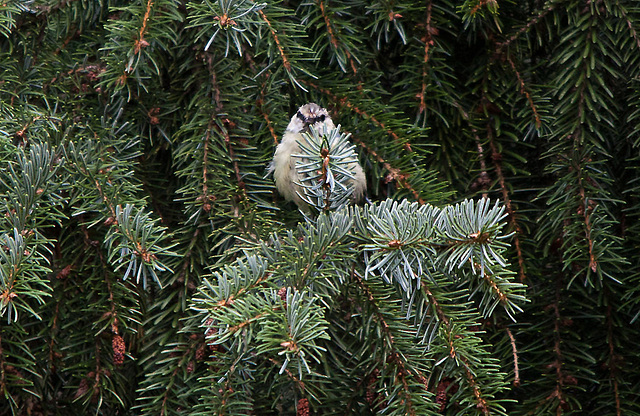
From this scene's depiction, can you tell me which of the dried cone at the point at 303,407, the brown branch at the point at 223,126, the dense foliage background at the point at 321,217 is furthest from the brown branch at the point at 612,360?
the brown branch at the point at 223,126

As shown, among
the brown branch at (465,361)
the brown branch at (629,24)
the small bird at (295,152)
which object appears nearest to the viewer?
the brown branch at (465,361)

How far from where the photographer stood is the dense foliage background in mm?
1257

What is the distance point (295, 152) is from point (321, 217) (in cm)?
75

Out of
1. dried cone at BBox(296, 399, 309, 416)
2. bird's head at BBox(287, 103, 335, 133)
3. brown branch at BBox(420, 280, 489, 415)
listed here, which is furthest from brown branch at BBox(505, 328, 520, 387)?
bird's head at BBox(287, 103, 335, 133)

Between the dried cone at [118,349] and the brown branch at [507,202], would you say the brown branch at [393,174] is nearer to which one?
the brown branch at [507,202]

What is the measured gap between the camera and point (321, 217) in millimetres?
1162

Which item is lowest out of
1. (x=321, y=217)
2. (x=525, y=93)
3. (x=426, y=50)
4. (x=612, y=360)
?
(x=612, y=360)

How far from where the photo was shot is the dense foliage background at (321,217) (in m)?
1.26

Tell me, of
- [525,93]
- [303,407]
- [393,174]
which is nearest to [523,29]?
[525,93]

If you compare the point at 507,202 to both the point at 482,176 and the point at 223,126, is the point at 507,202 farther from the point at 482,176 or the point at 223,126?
the point at 223,126

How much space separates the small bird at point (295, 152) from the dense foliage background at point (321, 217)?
43 mm

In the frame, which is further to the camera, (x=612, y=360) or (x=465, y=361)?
(x=612, y=360)

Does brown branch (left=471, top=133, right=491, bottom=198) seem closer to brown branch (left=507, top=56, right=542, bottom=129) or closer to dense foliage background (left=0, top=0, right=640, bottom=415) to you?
dense foliage background (left=0, top=0, right=640, bottom=415)

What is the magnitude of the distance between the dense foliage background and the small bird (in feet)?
0.14
